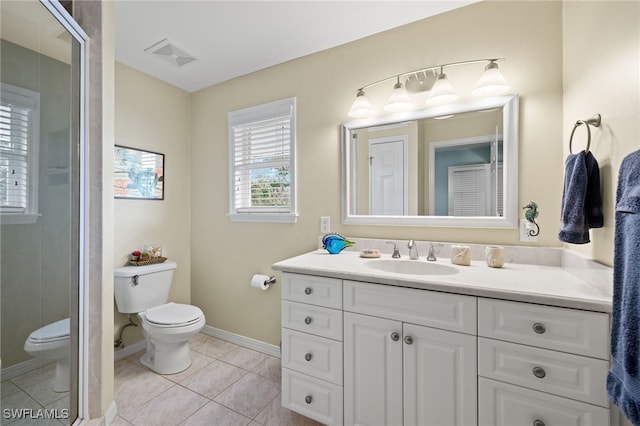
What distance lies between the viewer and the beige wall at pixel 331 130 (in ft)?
4.74

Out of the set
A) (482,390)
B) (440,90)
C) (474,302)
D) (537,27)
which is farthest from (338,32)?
(482,390)

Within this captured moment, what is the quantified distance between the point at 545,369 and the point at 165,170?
2898 millimetres

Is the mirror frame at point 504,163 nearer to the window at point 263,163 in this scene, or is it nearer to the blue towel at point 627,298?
the window at point 263,163

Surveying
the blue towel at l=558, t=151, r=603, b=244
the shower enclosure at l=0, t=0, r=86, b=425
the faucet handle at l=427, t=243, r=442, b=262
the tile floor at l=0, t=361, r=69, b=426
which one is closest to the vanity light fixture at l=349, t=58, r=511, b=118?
the blue towel at l=558, t=151, r=603, b=244

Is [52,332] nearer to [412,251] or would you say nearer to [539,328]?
[412,251]

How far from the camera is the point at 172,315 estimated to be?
2004 mm

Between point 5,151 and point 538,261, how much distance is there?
8.02ft

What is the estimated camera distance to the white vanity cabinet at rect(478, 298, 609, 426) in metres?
0.92

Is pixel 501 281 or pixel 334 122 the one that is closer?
pixel 501 281

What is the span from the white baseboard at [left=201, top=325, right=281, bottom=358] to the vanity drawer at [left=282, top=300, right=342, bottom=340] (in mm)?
943

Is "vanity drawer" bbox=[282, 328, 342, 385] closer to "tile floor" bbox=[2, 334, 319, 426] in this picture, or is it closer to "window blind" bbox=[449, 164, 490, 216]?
"tile floor" bbox=[2, 334, 319, 426]

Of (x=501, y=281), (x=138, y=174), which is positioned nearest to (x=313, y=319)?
(x=501, y=281)

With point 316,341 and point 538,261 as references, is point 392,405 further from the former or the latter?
point 538,261

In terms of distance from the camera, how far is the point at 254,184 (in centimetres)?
243
